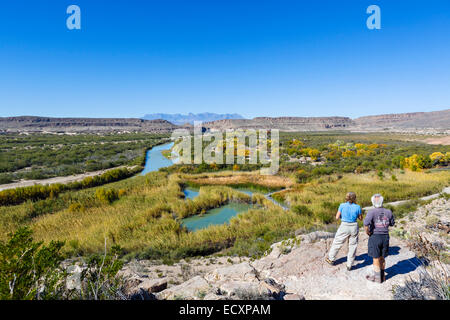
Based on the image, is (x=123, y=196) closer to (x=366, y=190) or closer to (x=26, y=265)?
(x=26, y=265)

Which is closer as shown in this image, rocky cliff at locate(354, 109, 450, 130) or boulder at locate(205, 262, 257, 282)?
boulder at locate(205, 262, 257, 282)

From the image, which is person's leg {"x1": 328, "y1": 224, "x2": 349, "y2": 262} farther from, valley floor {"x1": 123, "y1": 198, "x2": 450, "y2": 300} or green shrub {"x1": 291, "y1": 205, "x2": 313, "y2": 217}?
green shrub {"x1": 291, "y1": 205, "x2": 313, "y2": 217}

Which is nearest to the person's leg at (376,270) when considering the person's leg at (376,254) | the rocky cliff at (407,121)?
the person's leg at (376,254)

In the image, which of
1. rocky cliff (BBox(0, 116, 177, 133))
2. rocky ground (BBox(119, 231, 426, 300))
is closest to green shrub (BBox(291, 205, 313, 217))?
rocky ground (BBox(119, 231, 426, 300))

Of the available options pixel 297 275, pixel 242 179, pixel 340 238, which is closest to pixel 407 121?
pixel 242 179

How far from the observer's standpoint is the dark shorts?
4.26 metres

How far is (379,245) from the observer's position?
4.29 m

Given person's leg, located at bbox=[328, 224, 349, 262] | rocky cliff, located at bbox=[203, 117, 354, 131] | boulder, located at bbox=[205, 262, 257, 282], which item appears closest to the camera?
person's leg, located at bbox=[328, 224, 349, 262]

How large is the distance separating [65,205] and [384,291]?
1810 cm

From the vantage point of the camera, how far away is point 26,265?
321 centimetres

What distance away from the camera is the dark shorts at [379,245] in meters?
4.26

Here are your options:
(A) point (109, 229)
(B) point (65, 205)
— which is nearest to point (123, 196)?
(B) point (65, 205)

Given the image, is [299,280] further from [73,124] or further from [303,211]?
[73,124]

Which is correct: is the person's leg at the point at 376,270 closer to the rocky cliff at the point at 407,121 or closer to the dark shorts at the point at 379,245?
the dark shorts at the point at 379,245
